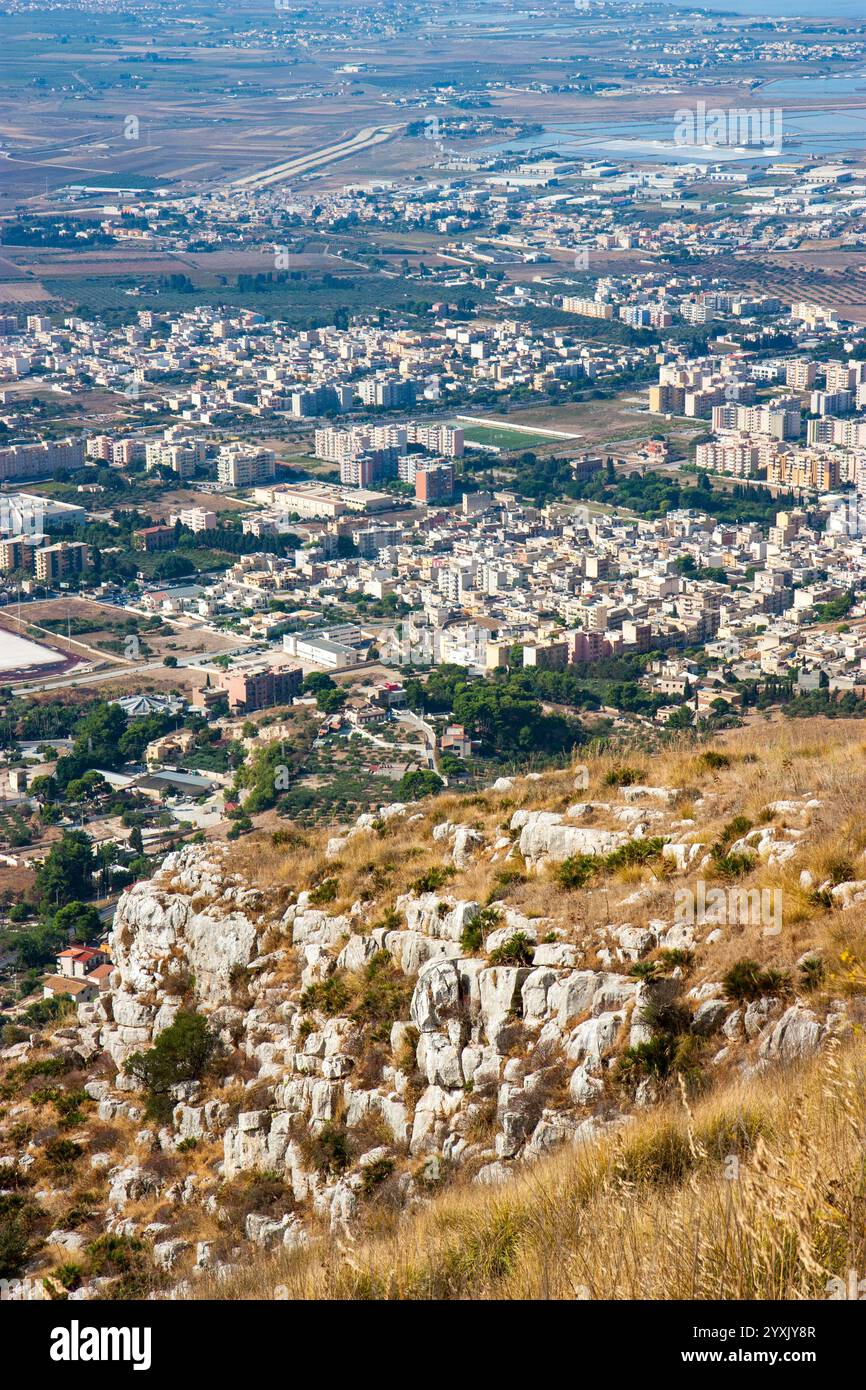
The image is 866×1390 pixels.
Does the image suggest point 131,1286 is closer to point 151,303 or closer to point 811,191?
point 151,303

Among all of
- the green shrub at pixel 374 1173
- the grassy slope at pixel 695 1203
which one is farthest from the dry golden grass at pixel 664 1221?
the green shrub at pixel 374 1173

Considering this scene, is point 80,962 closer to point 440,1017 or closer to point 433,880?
point 433,880

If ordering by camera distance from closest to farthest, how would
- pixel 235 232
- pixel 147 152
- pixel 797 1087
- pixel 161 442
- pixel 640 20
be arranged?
pixel 797 1087
pixel 161 442
pixel 235 232
pixel 147 152
pixel 640 20

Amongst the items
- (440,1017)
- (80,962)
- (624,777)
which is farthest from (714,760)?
(80,962)

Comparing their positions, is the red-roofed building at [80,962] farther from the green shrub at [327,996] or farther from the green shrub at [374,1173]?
the green shrub at [374,1173]

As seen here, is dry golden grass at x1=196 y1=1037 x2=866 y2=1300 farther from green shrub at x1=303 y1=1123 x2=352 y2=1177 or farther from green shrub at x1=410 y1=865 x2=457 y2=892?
green shrub at x1=410 y1=865 x2=457 y2=892
